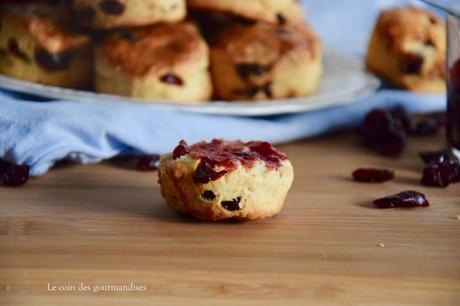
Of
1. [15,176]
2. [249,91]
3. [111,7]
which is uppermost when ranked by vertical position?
[111,7]

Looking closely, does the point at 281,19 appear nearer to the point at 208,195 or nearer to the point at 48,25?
the point at 48,25

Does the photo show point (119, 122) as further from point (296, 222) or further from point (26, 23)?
point (296, 222)

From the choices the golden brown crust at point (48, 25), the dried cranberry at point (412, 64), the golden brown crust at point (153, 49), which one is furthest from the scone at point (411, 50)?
the golden brown crust at point (48, 25)

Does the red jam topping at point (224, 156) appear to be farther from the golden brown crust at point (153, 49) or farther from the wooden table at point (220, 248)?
the golden brown crust at point (153, 49)

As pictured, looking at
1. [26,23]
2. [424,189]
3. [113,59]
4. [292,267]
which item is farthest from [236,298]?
[26,23]

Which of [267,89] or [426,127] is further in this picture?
[426,127]

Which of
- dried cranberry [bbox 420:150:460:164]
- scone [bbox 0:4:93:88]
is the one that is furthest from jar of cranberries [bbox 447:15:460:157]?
scone [bbox 0:4:93:88]

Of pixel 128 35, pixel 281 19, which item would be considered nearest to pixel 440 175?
pixel 281 19

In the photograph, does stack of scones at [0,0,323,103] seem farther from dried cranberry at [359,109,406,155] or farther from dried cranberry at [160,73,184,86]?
dried cranberry at [359,109,406,155]
